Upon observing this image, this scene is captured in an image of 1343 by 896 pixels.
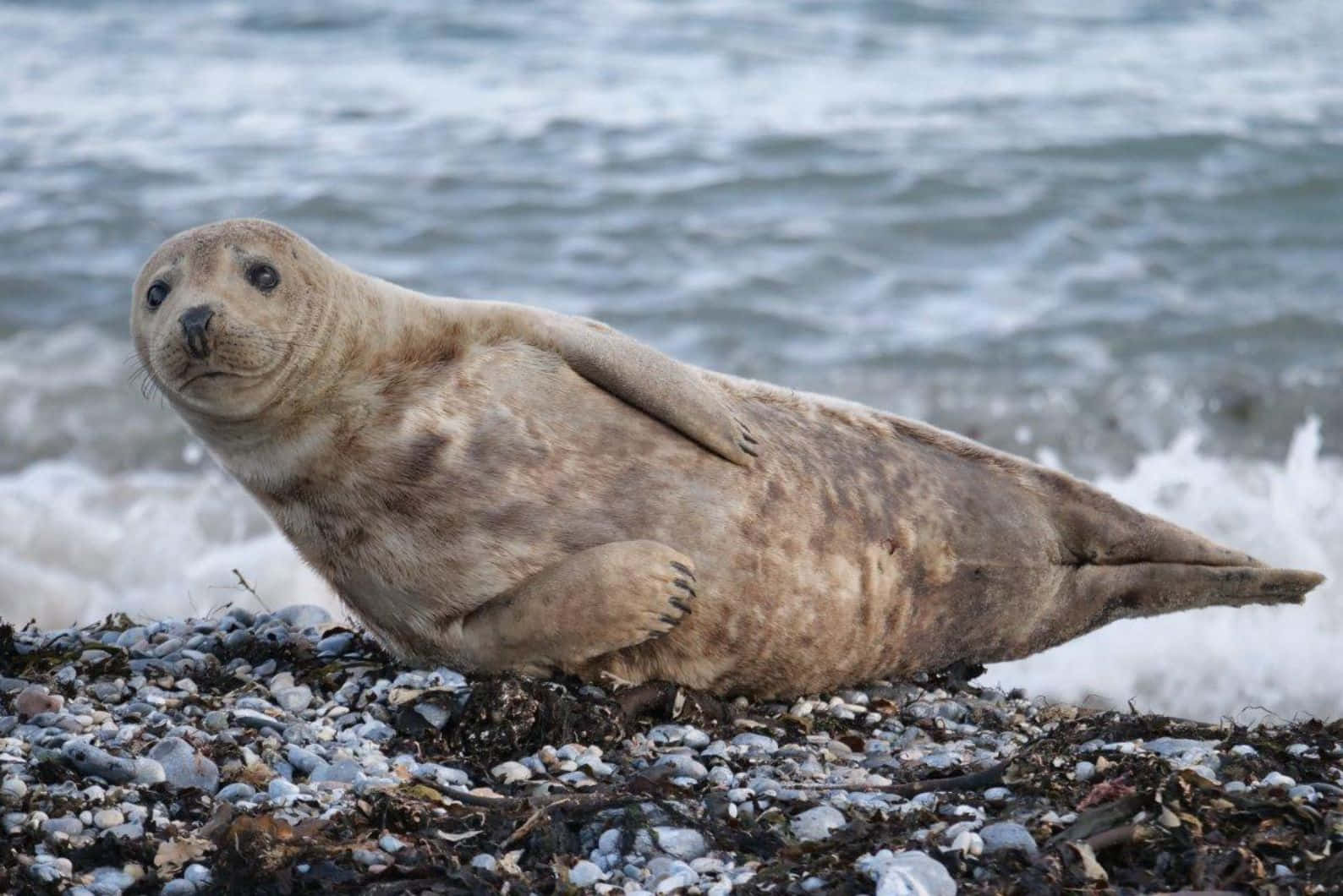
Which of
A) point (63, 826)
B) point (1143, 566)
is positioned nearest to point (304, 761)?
point (63, 826)

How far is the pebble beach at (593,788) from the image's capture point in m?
3.78

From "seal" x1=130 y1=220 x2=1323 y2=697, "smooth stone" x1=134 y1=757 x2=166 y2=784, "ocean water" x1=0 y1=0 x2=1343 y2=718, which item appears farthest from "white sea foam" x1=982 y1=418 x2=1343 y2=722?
"smooth stone" x1=134 y1=757 x2=166 y2=784

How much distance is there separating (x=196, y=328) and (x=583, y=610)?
1.29 m

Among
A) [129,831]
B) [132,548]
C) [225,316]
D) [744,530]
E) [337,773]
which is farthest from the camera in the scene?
[132,548]

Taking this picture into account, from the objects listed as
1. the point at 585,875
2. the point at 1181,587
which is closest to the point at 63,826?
the point at 585,875

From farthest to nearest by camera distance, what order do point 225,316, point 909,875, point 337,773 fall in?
point 225,316 < point 337,773 < point 909,875

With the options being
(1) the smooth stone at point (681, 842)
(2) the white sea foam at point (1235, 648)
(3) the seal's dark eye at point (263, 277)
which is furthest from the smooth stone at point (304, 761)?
(2) the white sea foam at point (1235, 648)

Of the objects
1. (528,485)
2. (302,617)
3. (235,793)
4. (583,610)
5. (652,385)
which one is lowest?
(302,617)

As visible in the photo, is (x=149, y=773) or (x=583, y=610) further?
(x=583, y=610)

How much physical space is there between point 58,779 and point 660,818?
1.45m

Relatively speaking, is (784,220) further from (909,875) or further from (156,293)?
(909,875)

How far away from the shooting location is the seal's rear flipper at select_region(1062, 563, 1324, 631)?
6078 mm

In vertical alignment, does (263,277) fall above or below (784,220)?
above

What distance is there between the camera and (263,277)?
5.06 m
